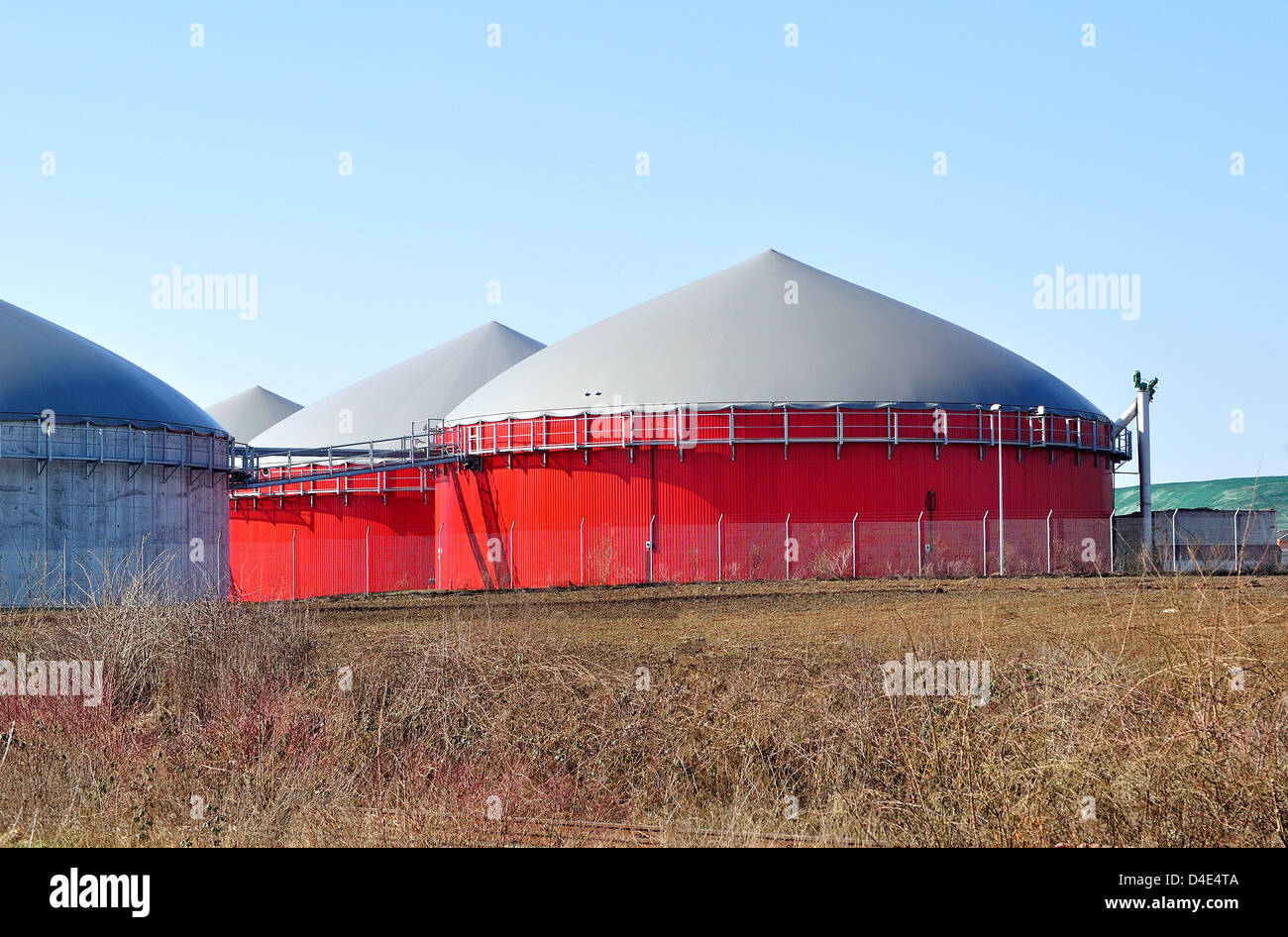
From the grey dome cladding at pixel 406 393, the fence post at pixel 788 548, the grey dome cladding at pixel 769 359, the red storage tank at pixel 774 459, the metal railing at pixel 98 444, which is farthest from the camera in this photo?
the grey dome cladding at pixel 406 393

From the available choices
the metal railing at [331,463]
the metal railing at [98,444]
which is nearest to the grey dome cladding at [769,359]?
the metal railing at [331,463]

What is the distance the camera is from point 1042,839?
9680 mm

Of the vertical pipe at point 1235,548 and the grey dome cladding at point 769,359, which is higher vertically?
the grey dome cladding at point 769,359

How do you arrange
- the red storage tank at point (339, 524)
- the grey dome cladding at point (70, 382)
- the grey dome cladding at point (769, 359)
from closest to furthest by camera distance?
1. the grey dome cladding at point (70, 382)
2. the grey dome cladding at point (769, 359)
3. the red storage tank at point (339, 524)

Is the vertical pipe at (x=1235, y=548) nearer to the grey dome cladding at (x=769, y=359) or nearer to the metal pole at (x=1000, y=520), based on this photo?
the metal pole at (x=1000, y=520)

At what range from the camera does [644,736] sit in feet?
49.7

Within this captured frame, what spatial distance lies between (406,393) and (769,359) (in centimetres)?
2285

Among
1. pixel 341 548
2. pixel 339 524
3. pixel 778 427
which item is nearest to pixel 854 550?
pixel 778 427

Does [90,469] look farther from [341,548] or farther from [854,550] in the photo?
[854,550]

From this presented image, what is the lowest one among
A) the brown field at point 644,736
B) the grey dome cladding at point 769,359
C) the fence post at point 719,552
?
the brown field at point 644,736

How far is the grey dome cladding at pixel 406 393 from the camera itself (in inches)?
2263

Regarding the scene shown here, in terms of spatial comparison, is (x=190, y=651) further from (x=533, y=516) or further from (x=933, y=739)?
(x=533, y=516)

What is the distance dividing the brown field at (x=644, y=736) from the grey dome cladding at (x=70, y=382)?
1765 cm
